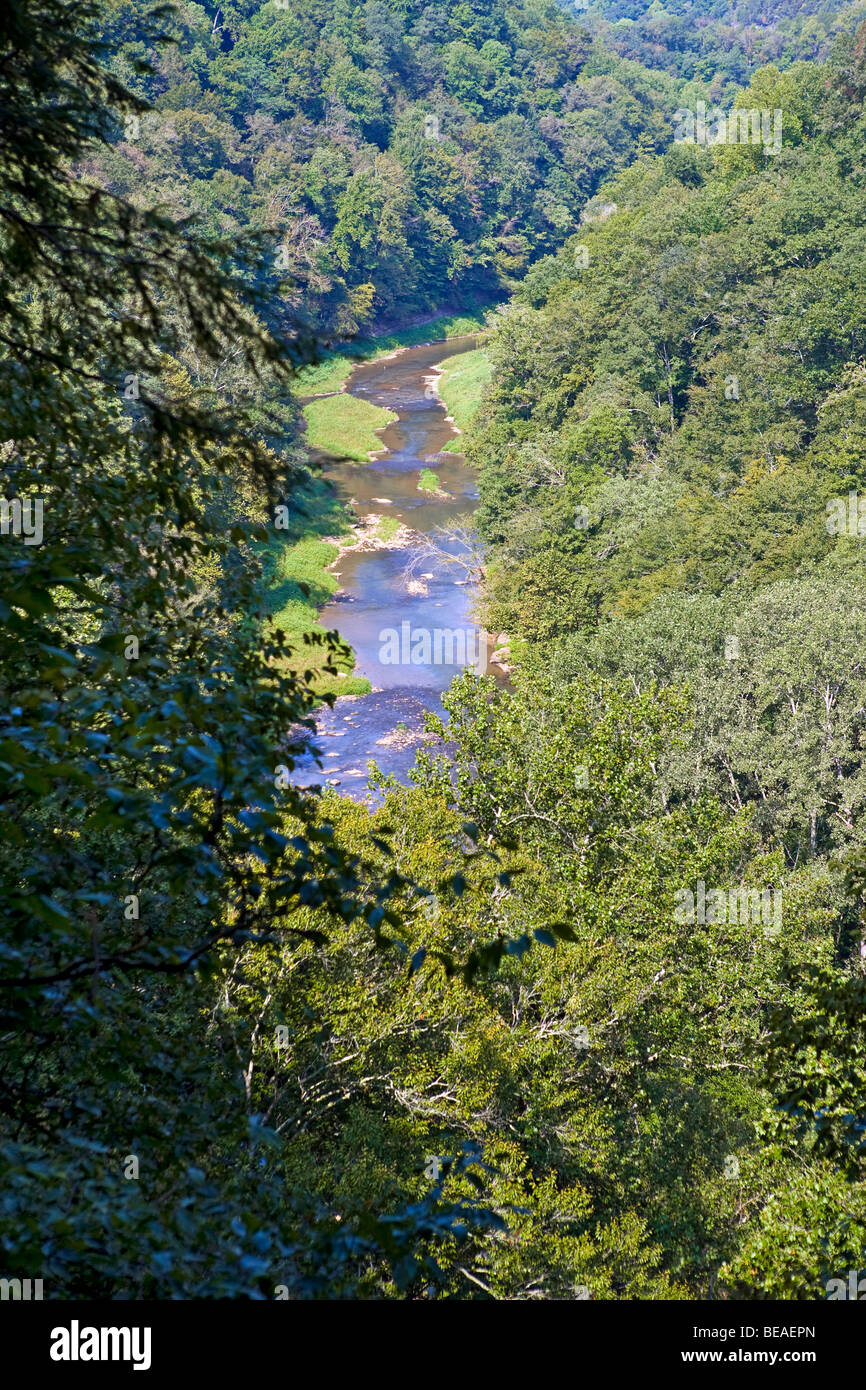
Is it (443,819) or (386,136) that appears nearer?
(443,819)

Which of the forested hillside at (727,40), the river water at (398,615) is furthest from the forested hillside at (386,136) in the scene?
the forested hillside at (727,40)

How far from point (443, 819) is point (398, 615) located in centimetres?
2700

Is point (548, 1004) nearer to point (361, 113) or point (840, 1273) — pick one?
point (840, 1273)

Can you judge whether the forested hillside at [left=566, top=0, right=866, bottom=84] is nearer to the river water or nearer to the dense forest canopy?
the river water

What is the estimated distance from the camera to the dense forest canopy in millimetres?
4715

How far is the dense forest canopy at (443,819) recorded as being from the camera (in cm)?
471

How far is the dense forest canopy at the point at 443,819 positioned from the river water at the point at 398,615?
2419 millimetres

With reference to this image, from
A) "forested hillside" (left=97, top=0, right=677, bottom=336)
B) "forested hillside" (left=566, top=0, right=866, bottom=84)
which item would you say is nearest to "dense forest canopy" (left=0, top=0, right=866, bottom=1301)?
"forested hillside" (left=97, top=0, right=677, bottom=336)

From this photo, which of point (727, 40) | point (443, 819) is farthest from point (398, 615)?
point (727, 40)

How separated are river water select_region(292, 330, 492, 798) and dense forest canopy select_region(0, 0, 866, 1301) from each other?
7.94 feet

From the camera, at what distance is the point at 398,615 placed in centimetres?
4388

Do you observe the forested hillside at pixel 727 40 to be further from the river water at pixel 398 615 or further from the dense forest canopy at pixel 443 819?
the dense forest canopy at pixel 443 819

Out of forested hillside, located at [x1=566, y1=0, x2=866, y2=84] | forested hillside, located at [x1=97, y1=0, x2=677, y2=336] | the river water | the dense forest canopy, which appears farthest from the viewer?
forested hillside, located at [x1=566, y1=0, x2=866, y2=84]

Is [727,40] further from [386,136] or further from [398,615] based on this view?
[398,615]
